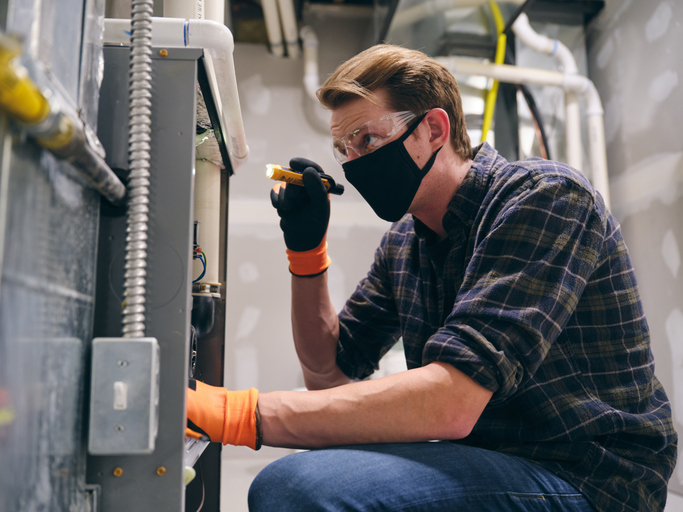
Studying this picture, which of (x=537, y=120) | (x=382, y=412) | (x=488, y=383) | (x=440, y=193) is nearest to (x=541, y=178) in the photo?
(x=440, y=193)

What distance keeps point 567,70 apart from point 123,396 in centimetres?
227

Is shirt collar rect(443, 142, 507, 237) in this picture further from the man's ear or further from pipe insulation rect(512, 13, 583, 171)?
pipe insulation rect(512, 13, 583, 171)

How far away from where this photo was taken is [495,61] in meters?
2.33

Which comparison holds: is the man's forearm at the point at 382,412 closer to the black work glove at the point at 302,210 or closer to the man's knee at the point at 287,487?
the man's knee at the point at 287,487

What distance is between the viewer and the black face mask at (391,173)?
1.07 m

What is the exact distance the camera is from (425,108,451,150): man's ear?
110cm

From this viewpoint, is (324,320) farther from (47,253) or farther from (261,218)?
(261,218)

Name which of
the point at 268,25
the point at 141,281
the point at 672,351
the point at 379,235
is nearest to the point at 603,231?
the point at 141,281

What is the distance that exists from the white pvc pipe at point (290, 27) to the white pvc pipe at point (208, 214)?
1382mm

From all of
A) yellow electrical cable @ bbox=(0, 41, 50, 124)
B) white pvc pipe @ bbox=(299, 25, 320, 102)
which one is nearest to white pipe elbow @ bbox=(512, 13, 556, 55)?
white pvc pipe @ bbox=(299, 25, 320, 102)

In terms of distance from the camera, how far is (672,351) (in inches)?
69.9

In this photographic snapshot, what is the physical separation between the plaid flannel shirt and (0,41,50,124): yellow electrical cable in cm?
60

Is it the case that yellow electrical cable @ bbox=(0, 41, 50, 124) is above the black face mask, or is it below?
below

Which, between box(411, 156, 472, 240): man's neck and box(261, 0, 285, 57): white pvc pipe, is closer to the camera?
box(411, 156, 472, 240): man's neck
